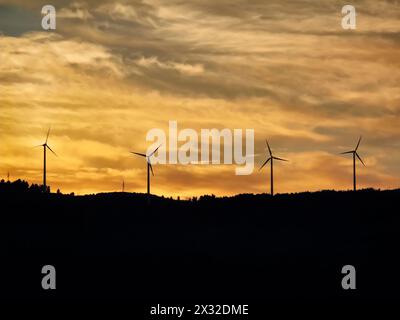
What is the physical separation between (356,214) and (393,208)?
25.4 ft

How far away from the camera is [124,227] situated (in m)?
180

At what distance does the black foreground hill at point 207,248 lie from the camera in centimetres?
13288

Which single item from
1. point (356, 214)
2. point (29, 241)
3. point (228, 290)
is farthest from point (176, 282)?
point (356, 214)

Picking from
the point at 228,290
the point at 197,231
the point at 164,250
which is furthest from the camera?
the point at 197,231

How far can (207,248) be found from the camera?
160750mm

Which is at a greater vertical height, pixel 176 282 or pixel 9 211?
pixel 9 211

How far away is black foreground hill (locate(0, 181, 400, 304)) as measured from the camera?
132875 mm
